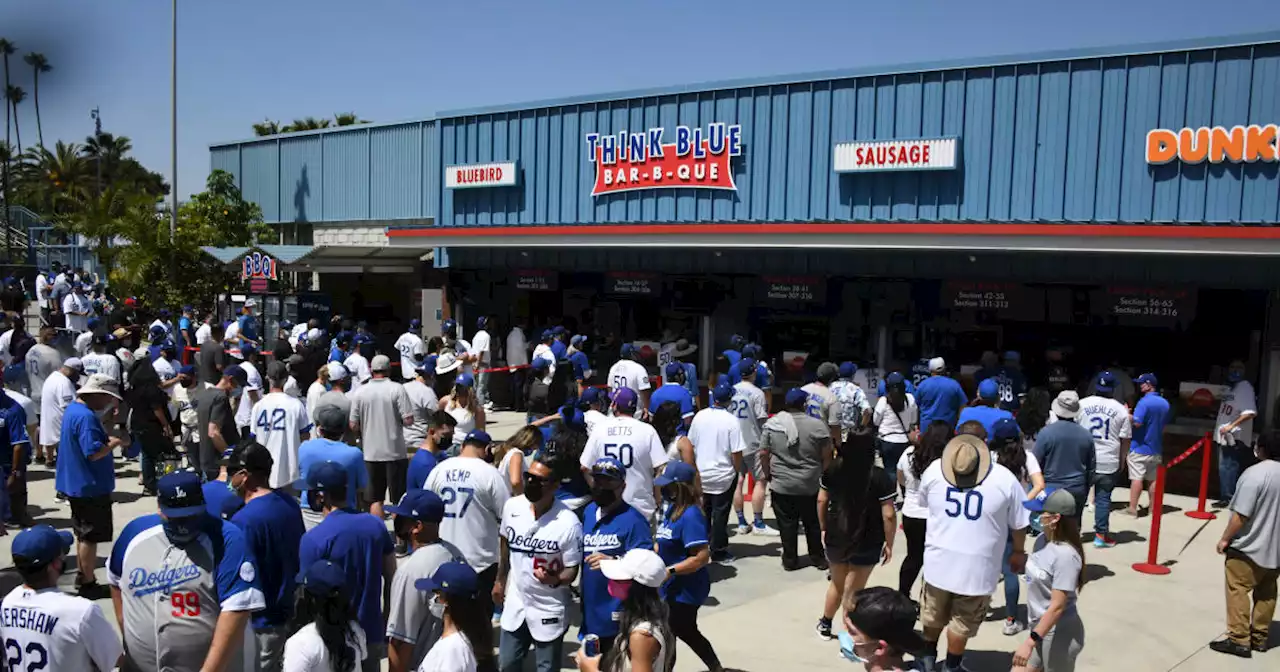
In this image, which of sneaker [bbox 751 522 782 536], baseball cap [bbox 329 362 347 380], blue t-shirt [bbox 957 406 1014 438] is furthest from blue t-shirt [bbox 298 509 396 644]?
sneaker [bbox 751 522 782 536]

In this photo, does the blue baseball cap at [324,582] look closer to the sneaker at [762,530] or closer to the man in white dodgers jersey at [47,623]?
the man in white dodgers jersey at [47,623]

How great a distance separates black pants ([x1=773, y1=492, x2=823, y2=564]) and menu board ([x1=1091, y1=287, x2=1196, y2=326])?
24.8ft

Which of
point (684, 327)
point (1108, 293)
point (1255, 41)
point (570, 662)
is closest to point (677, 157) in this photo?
point (684, 327)

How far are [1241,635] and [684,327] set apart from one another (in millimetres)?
12762

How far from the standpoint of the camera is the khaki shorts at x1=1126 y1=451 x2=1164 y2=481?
12109 mm

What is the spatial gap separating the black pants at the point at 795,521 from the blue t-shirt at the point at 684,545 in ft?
11.0

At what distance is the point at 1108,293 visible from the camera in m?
15.1

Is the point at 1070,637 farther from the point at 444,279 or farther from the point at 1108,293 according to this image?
the point at 444,279

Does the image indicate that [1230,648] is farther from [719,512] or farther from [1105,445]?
[719,512]

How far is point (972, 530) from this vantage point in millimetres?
6715

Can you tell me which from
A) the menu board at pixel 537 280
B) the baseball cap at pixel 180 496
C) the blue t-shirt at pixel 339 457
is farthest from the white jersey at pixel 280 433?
the menu board at pixel 537 280

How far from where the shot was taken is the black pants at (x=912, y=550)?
8.09m

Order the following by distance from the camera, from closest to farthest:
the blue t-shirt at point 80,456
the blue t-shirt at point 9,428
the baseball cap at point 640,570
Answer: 1. the baseball cap at point 640,570
2. the blue t-shirt at point 80,456
3. the blue t-shirt at point 9,428

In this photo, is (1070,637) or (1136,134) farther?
(1136,134)
